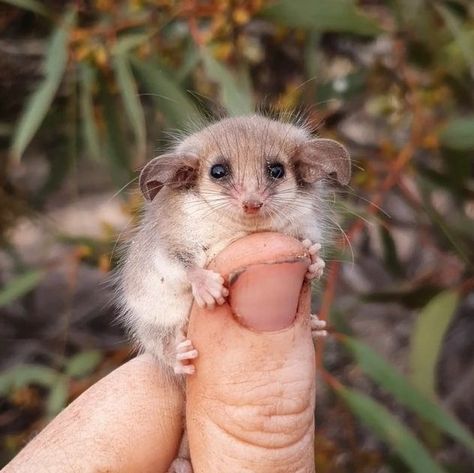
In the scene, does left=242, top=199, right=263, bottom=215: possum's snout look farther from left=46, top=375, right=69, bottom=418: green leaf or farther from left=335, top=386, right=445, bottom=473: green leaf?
left=46, top=375, right=69, bottom=418: green leaf

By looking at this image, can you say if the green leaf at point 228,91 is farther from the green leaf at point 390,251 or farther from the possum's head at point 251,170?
the green leaf at point 390,251

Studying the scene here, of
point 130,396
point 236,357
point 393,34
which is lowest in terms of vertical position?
point 130,396

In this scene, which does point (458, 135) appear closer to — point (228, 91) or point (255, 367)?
point (228, 91)

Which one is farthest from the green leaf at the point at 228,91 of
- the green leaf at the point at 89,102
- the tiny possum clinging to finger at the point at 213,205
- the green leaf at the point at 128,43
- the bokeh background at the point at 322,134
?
the tiny possum clinging to finger at the point at 213,205

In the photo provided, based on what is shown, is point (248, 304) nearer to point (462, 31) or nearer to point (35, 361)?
point (462, 31)

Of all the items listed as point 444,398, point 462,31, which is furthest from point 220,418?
point 444,398

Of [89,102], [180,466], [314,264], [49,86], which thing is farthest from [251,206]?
[89,102]

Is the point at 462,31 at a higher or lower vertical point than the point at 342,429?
higher
